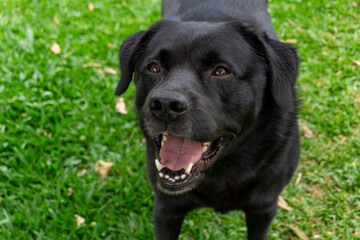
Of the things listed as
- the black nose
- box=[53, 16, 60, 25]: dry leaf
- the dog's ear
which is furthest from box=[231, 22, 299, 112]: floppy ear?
box=[53, 16, 60, 25]: dry leaf

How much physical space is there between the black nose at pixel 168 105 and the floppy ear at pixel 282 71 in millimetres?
662

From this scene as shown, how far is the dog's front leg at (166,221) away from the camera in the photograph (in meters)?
2.69

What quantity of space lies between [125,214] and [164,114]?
1583mm

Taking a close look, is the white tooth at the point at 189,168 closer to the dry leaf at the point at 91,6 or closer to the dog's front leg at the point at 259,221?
the dog's front leg at the point at 259,221

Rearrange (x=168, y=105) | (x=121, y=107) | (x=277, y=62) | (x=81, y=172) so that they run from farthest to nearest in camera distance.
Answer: (x=121, y=107) → (x=81, y=172) → (x=277, y=62) → (x=168, y=105)

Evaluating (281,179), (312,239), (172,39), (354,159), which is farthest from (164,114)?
(354,159)

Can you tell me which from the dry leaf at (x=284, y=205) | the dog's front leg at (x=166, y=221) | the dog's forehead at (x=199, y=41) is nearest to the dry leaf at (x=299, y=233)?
→ the dry leaf at (x=284, y=205)

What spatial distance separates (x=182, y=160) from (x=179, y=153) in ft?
0.16

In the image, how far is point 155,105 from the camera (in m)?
2.07

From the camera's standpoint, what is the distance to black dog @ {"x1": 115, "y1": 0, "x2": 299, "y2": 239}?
7.14ft

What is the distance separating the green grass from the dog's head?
3.04 ft

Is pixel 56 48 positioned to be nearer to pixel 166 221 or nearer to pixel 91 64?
pixel 91 64

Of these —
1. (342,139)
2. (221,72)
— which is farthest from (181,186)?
(342,139)

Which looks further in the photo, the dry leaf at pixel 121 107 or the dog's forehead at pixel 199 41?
the dry leaf at pixel 121 107
